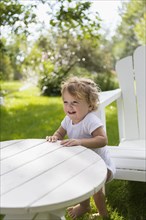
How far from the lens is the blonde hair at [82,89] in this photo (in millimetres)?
2365

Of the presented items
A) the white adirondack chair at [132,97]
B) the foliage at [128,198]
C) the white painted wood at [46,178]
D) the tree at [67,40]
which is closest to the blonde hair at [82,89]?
the white painted wood at [46,178]

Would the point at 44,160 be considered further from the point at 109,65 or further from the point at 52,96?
the point at 109,65

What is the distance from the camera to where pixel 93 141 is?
2281 millimetres

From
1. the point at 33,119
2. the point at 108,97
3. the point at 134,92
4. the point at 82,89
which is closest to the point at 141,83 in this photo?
the point at 134,92

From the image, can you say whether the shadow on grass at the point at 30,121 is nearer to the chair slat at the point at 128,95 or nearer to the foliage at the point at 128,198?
the chair slat at the point at 128,95

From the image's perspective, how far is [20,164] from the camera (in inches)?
76.0

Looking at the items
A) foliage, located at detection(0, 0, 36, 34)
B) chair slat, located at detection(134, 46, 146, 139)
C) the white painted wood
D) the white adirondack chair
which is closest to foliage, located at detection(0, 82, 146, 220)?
the white adirondack chair

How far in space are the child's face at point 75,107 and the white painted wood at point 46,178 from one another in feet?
0.92

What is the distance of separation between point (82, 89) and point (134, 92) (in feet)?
3.33

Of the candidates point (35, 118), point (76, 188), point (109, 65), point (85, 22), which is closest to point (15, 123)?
point (35, 118)

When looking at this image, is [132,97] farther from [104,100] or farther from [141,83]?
[104,100]

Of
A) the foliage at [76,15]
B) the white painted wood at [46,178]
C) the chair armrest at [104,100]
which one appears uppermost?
the foliage at [76,15]

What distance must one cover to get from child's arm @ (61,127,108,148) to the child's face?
147 mm

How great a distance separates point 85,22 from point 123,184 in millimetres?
2005
